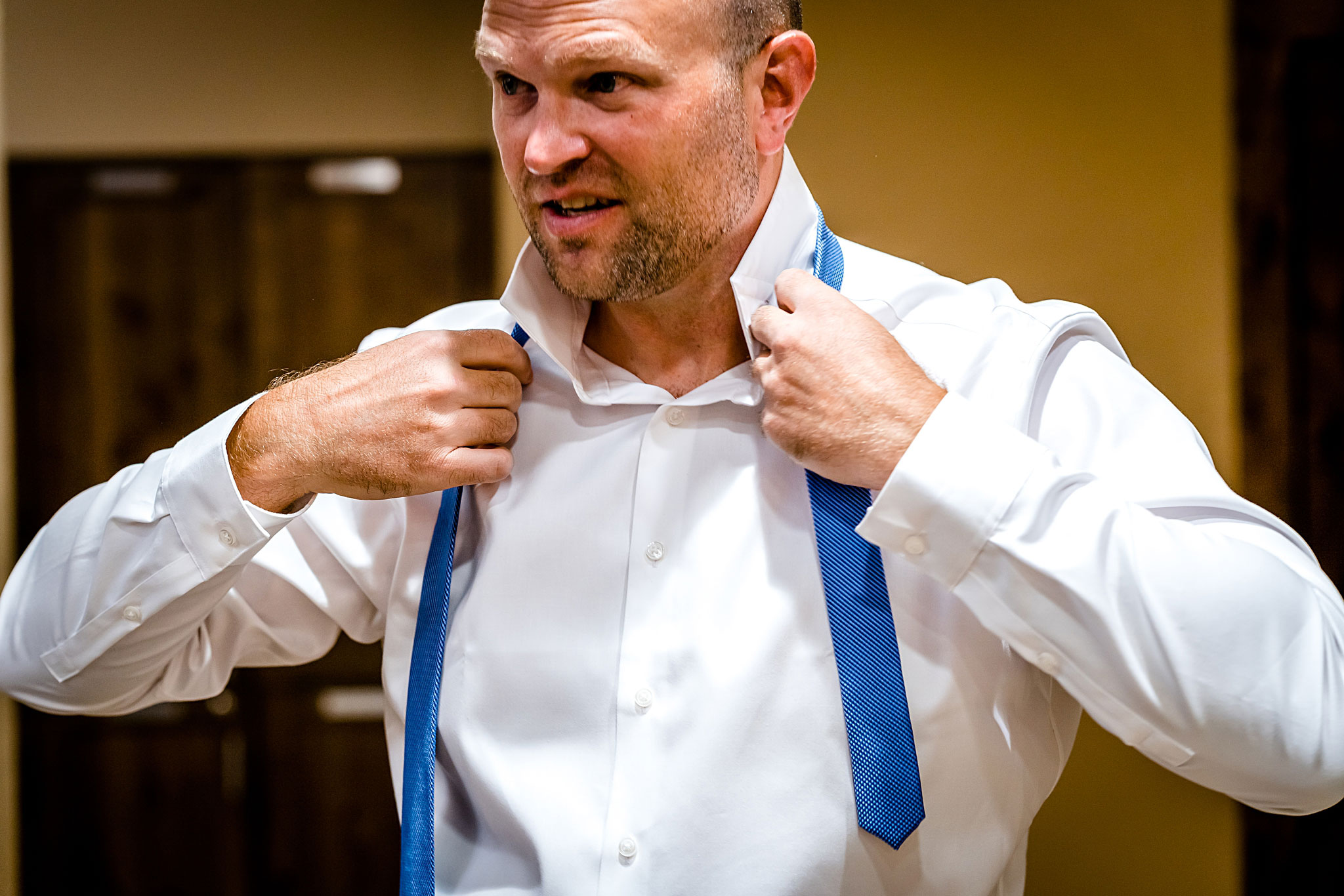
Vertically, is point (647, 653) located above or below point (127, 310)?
above

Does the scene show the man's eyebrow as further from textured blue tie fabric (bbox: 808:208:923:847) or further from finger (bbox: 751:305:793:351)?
textured blue tie fabric (bbox: 808:208:923:847)

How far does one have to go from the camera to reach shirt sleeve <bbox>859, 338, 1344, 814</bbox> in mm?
812

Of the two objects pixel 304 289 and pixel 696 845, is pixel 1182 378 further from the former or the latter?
pixel 304 289

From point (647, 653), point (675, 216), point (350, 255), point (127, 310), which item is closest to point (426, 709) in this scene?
point (647, 653)

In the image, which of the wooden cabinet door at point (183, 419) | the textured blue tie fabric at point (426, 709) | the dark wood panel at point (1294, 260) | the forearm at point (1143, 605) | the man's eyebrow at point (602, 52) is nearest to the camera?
the forearm at point (1143, 605)

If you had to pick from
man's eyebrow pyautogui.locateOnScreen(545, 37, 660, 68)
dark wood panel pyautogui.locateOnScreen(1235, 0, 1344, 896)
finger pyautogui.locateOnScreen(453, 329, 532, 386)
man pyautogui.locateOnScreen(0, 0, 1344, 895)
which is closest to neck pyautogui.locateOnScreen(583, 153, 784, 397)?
man pyautogui.locateOnScreen(0, 0, 1344, 895)

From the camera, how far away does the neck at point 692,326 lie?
1.11 meters

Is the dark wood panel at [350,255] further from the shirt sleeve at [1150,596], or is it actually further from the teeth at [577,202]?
the shirt sleeve at [1150,596]

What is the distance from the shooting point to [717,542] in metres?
1.06

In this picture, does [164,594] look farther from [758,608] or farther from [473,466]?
[758,608]

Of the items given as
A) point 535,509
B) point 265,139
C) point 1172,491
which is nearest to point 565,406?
point 535,509

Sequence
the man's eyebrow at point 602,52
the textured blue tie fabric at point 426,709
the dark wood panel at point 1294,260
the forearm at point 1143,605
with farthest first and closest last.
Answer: the dark wood panel at point 1294,260 < the textured blue tie fabric at point 426,709 < the man's eyebrow at point 602,52 < the forearm at point 1143,605

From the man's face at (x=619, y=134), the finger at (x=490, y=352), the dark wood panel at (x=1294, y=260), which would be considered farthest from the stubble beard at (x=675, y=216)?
the dark wood panel at (x=1294, y=260)

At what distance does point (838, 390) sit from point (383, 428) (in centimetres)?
47
